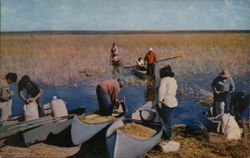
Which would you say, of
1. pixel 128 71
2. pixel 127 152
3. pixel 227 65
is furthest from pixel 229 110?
pixel 128 71

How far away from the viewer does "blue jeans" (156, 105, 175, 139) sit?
636 cm

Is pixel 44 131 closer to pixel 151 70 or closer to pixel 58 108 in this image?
pixel 58 108

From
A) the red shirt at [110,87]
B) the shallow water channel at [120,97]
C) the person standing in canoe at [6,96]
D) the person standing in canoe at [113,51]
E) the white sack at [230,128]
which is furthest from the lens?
the person standing in canoe at [113,51]

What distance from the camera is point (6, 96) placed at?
6.59 meters

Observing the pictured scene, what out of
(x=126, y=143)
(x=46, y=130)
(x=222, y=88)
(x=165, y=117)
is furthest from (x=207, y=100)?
(x=46, y=130)

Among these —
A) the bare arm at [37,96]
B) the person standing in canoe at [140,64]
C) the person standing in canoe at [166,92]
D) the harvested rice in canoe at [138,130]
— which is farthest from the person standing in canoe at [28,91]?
the person standing in canoe at [140,64]

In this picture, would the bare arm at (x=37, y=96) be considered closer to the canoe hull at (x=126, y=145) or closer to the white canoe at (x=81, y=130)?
the white canoe at (x=81, y=130)

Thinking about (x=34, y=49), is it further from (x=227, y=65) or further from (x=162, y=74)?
(x=227, y=65)

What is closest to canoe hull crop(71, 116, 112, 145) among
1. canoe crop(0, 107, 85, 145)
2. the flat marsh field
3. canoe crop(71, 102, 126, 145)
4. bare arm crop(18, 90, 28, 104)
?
canoe crop(71, 102, 126, 145)

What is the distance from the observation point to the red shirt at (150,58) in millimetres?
7652

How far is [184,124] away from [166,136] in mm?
1106

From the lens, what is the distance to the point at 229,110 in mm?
6895

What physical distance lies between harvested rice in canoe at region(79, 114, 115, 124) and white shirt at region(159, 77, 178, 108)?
1.31 metres

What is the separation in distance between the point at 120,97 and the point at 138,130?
5.10 ft
